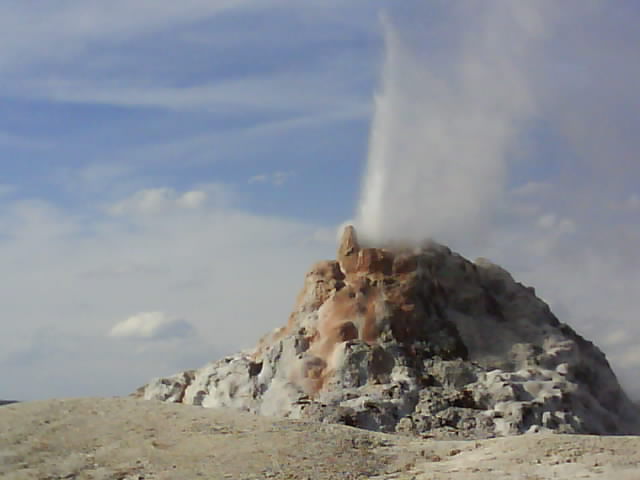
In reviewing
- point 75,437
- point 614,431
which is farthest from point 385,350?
point 75,437

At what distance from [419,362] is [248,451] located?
8540 mm

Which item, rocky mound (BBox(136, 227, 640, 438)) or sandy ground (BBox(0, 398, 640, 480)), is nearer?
sandy ground (BBox(0, 398, 640, 480))

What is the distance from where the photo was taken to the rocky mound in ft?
67.6

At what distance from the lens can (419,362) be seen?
22.4 metres

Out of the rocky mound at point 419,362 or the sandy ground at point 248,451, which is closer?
the sandy ground at point 248,451

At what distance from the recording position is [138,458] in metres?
14.3

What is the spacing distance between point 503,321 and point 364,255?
159 inches

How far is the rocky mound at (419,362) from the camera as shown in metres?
20.6

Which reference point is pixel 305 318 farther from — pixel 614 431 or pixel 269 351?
pixel 614 431

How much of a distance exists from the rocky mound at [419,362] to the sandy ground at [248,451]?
432 cm

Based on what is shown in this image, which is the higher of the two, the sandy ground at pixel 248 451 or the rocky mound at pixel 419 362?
the rocky mound at pixel 419 362

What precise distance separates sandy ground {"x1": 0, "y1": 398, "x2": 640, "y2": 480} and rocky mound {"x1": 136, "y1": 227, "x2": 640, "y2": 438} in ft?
14.2

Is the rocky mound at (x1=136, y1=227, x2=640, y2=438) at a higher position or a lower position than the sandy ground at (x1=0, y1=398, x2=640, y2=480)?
higher

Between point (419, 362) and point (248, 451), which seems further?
point (419, 362)
